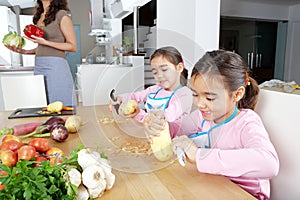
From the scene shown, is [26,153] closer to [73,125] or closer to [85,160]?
[85,160]

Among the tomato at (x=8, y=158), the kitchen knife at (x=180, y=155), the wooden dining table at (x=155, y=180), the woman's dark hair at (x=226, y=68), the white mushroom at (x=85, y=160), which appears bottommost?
the wooden dining table at (x=155, y=180)

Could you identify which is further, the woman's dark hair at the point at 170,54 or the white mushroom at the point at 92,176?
the woman's dark hair at the point at 170,54

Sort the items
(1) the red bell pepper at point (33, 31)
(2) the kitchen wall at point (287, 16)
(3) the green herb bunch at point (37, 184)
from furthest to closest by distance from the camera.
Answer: (2) the kitchen wall at point (287, 16), (1) the red bell pepper at point (33, 31), (3) the green herb bunch at point (37, 184)

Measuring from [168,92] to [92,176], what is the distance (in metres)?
0.37

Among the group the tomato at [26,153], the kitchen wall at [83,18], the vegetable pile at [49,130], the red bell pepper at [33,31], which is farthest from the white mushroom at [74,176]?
the kitchen wall at [83,18]

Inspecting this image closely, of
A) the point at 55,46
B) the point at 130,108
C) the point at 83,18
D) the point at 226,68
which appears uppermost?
the point at 83,18

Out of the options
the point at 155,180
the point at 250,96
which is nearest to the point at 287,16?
the point at 250,96

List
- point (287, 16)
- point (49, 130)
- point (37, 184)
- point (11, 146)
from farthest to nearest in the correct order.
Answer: point (287, 16)
point (49, 130)
point (11, 146)
point (37, 184)

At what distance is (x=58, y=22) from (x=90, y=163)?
1.20 m

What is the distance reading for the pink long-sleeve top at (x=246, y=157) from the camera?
1.73 feet

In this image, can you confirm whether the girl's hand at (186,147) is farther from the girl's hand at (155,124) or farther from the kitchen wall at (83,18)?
the kitchen wall at (83,18)

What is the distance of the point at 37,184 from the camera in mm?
356

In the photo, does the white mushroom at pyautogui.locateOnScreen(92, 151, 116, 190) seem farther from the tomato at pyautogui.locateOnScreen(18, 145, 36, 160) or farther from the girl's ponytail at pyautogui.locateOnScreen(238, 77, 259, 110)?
the girl's ponytail at pyautogui.locateOnScreen(238, 77, 259, 110)

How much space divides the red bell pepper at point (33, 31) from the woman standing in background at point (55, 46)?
0.02 metres
